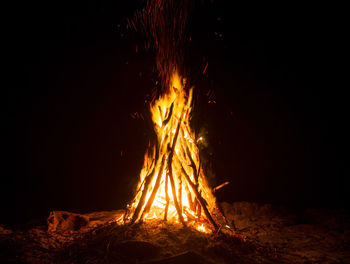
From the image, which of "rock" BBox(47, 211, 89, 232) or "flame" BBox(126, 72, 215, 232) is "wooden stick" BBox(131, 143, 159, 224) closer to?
"flame" BBox(126, 72, 215, 232)

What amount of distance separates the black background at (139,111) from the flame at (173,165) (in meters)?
1.84

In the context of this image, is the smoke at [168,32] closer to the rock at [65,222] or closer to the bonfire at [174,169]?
the bonfire at [174,169]

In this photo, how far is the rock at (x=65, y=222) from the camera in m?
3.18

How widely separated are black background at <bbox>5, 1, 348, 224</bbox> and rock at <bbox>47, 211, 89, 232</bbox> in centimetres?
200

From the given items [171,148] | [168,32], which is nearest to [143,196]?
[171,148]

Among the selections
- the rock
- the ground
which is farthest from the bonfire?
the rock

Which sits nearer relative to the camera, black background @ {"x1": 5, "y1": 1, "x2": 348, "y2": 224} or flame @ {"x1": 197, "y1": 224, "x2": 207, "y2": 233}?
flame @ {"x1": 197, "y1": 224, "x2": 207, "y2": 233}

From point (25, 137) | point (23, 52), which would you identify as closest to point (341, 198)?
point (25, 137)

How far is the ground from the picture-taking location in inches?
87.1

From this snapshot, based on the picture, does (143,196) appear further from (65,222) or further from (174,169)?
(65,222)

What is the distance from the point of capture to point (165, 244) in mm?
2357

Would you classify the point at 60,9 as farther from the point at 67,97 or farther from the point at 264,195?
the point at 264,195

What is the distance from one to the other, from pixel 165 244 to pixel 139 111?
3.26 meters

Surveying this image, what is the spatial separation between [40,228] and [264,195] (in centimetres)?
428
